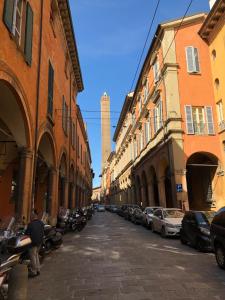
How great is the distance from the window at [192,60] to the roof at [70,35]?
29.3 feet

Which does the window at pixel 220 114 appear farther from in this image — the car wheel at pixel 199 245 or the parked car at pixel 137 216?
the car wheel at pixel 199 245

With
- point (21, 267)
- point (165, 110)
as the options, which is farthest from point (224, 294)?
point (165, 110)

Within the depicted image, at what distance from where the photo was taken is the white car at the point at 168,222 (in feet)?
48.7

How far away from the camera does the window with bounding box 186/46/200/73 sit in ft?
79.8

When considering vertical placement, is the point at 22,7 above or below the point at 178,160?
above

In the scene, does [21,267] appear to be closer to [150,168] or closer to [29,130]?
[29,130]

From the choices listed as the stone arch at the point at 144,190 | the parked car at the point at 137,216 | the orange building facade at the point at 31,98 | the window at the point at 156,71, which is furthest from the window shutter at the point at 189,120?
the stone arch at the point at 144,190

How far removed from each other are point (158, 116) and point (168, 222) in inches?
492

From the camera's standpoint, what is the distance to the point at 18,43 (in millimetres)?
10609

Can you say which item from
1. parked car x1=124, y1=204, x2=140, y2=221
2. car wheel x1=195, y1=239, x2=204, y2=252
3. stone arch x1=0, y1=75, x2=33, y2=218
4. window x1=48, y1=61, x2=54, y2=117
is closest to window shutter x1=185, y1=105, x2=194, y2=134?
parked car x1=124, y1=204, x2=140, y2=221

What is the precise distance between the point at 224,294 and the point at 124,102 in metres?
41.7

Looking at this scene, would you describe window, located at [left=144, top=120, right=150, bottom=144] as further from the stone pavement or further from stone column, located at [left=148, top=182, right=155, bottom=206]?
Result: the stone pavement

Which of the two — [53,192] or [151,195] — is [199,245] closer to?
[53,192]

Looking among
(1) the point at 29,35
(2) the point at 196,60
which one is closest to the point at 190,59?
(2) the point at 196,60
